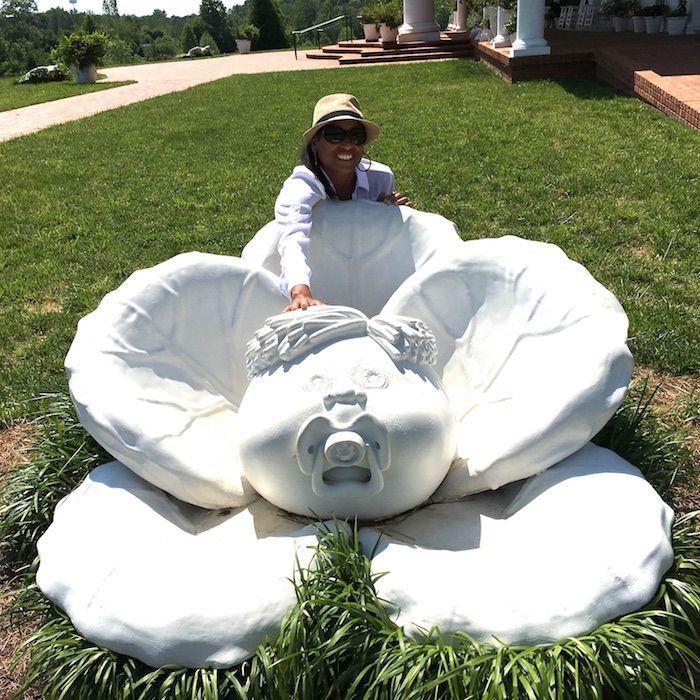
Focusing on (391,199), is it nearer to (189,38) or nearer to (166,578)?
(166,578)

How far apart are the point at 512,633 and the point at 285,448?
2.41ft

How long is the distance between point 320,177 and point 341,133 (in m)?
0.23

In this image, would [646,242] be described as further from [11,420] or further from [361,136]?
[11,420]

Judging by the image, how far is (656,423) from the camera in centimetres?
304

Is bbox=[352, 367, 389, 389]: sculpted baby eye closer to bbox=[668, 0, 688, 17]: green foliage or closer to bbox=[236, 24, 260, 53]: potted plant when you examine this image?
bbox=[668, 0, 688, 17]: green foliage

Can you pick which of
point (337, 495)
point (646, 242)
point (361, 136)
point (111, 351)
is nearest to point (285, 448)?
point (337, 495)

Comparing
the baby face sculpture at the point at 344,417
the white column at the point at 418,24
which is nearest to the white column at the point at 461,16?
the white column at the point at 418,24

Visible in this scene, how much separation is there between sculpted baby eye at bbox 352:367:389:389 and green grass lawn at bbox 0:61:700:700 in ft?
1.43

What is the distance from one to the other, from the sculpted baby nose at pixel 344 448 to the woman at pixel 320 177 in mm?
695

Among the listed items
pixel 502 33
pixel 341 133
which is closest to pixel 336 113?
pixel 341 133

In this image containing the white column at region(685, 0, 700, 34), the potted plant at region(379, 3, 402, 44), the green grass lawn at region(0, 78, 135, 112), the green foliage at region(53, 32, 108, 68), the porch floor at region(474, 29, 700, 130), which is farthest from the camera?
the potted plant at region(379, 3, 402, 44)

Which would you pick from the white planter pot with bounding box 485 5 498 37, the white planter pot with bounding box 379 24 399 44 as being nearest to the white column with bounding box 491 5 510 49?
the white planter pot with bounding box 485 5 498 37

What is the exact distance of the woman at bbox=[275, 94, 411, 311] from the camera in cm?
262

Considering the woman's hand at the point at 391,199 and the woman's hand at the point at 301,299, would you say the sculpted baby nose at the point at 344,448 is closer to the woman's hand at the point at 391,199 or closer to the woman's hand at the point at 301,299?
the woman's hand at the point at 301,299
